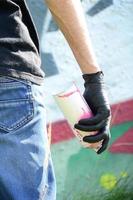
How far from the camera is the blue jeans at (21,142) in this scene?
6.14ft

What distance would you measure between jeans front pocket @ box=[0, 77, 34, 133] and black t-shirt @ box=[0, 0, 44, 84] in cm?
3

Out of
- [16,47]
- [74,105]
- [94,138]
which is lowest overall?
[94,138]

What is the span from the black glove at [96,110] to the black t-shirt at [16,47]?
23 cm

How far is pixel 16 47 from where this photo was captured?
6.36 ft

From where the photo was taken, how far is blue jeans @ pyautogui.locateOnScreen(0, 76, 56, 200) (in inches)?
73.7

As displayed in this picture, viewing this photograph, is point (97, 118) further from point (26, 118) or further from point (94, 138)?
point (26, 118)

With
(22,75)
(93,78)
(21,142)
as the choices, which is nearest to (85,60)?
(93,78)

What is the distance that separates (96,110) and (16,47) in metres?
0.40

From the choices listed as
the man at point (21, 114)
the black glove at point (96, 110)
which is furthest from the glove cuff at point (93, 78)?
the man at point (21, 114)

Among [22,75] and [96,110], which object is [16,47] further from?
[96,110]

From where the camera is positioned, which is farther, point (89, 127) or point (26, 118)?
point (89, 127)

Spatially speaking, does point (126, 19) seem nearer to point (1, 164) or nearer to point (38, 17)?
point (38, 17)

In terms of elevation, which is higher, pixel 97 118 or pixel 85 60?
pixel 85 60

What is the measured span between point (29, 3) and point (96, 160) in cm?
93
